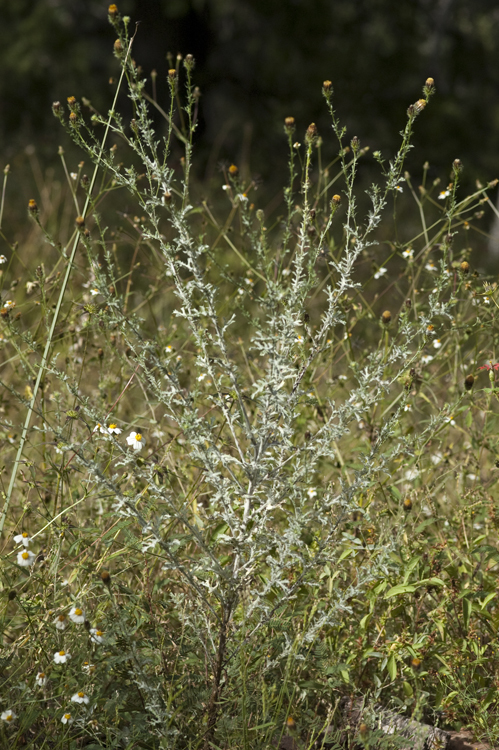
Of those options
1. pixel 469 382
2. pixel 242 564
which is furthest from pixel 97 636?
pixel 469 382

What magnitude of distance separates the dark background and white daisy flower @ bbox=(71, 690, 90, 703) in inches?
305

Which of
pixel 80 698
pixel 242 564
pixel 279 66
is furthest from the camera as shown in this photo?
pixel 279 66

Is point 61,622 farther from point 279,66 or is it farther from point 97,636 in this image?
point 279,66

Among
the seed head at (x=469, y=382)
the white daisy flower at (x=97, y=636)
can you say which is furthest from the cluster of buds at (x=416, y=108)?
the white daisy flower at (x=97, y=636)

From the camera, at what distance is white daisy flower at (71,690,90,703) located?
1503mm

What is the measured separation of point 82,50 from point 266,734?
30.7ft

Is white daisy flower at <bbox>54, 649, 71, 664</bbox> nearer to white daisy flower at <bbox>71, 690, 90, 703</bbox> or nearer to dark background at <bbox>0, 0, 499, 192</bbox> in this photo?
white daisy flower at <bbox>71, 690, 90, 703</bbox>

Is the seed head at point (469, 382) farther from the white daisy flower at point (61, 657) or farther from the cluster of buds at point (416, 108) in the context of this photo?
the white daisy flower at point (61, 657)

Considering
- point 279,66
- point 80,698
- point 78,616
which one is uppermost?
point 78,616

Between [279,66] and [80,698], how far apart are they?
993 centimetres

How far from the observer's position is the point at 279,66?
10016 millimetres

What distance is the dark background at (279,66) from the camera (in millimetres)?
9156

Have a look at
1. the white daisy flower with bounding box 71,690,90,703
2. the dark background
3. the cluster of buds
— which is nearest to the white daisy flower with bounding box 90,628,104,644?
the white daisy flower with bounding box 71,690,90,703

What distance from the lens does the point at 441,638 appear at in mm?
1995
